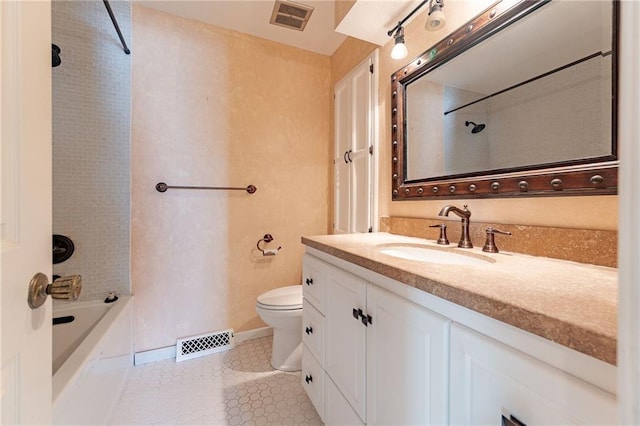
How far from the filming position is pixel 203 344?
181cm

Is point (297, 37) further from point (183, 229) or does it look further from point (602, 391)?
point (602, 391)

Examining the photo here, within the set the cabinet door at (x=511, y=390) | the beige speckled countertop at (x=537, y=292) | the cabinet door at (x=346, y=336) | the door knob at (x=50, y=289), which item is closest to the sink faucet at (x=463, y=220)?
the beige speckled countertop at (x=537, y=292)

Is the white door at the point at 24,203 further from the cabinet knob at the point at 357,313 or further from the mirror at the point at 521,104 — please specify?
the mirror at the point at 521,104

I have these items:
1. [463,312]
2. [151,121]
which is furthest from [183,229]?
[463,312]

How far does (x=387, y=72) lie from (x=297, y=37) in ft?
2.94

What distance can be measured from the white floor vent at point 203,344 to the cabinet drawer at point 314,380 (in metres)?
0.85

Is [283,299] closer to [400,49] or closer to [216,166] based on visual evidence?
[216,166]

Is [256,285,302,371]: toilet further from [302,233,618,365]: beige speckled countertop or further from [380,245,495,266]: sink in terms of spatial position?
[302,233,618,365]: beige speckled countertop

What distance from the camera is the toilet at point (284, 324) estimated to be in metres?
1.56

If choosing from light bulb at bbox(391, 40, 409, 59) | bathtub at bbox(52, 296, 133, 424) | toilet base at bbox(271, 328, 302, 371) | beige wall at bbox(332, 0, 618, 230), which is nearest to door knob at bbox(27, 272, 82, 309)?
bathtub at bbox(52, 296, 133, 424)

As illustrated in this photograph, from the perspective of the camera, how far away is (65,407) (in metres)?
0.87

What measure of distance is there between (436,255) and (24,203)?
3.91 feet

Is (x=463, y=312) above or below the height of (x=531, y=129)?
below

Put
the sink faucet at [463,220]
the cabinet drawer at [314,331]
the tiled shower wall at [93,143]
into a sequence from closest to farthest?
the sink faucet at [463,220] < the cabinet drawer at [314,331] < the tiled shower wall at [93,143]
